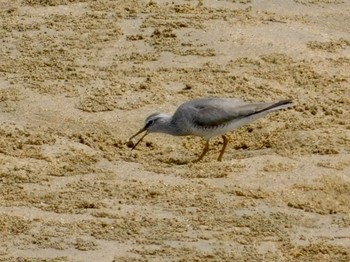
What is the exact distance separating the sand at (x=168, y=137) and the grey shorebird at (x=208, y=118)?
0.22m

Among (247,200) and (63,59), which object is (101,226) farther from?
(63,59)

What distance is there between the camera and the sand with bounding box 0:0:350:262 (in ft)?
30.8

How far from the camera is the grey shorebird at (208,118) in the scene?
1122 centimetres

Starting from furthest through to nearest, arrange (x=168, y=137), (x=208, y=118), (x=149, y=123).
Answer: (x=168, y=137) < (x=149, y=123) < (x=208, y=118)

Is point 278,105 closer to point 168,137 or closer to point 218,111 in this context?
point 218,111

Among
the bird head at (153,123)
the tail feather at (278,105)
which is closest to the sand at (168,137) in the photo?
the bird head at (153,123)

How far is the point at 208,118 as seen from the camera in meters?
11.2

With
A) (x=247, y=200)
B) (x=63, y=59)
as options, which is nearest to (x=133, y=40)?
(x=63, y=59)

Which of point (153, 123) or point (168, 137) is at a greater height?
point (153, 123)

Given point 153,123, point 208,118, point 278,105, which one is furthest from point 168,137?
point 278,105

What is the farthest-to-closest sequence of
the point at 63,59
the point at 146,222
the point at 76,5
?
the point at 76,5, the point at 63,59, the point at 146,222

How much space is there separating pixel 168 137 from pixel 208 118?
90cm

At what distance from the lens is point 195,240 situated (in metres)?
9.30

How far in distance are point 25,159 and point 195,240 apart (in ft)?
6.92
